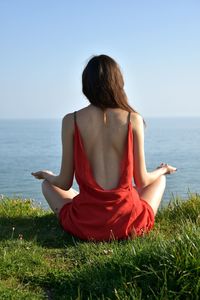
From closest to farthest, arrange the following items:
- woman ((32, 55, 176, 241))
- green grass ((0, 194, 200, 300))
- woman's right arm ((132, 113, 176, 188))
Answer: green grass ((0, 194, 200, 300)), woman ((32, 55, 176, 241)), woman's right arm ((132, 113, 176, 188))

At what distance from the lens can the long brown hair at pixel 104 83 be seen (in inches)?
195

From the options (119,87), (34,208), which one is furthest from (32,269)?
(34,208)

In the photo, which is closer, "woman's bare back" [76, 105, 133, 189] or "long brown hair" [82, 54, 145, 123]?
"long brown hair" [82, 54, 145, 123]

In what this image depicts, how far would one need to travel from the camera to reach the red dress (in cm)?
511

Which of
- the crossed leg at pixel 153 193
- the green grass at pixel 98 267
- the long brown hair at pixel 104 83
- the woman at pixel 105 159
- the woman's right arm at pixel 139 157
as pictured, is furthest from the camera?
the crossed leg at pixel 153 193

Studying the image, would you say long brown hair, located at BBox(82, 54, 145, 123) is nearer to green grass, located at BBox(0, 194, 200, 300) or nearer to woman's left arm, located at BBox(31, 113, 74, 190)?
woman's left arm, located at BBox(31, 113, 74, 190)

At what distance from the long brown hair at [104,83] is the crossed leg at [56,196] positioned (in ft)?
3.71

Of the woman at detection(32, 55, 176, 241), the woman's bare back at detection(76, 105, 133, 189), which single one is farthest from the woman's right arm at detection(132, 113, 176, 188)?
the woman's bare back at detection(76, 105, 133, 189)

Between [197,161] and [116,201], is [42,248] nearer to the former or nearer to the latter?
[116,201]

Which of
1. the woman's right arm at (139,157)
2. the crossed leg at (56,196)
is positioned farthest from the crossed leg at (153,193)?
the crossed leg at (56,196)

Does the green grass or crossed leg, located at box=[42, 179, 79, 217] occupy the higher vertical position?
crossed leg, located at box=[42, 179, 79, 217]

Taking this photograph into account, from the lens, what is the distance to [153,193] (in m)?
5.65

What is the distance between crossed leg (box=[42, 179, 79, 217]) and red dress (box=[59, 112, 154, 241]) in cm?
38

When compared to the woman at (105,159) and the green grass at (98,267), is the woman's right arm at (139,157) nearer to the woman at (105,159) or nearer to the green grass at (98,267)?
the woman at (105,159)
